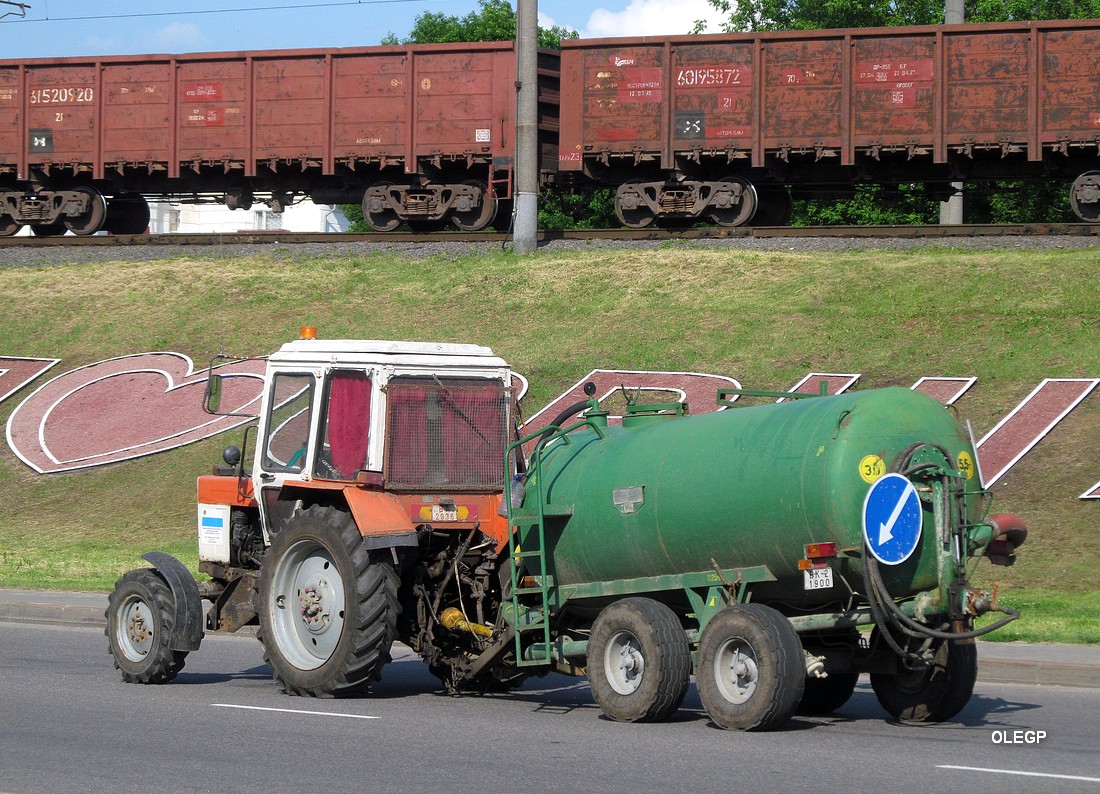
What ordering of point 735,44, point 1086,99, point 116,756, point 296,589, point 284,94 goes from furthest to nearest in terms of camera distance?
point 284,94
point 735,44
point 1086,99
point 296,589
point 116,756

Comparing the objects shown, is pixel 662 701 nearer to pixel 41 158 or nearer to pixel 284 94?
pixel 284 94

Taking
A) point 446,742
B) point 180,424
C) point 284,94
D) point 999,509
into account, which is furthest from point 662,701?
point 284,94

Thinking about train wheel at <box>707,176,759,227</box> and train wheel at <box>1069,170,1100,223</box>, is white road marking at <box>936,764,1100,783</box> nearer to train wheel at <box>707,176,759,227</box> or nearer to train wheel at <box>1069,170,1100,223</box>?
train wheel at <box>1069,170,1100,223</box>

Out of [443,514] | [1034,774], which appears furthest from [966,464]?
[443,514]

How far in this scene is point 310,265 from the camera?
100 feet

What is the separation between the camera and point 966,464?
356 inches

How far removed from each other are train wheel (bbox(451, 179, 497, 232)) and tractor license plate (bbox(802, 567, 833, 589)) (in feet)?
78.0

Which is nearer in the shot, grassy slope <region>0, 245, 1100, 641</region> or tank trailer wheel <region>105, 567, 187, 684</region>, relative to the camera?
tank trailer wheel <region>105, 567, 187, 684</region>

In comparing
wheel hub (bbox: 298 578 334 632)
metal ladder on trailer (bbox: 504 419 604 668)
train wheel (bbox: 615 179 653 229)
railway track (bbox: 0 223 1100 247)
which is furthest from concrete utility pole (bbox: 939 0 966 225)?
wheel hub (bbox: 298 578 334 632)

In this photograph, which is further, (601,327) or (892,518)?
(601,327)

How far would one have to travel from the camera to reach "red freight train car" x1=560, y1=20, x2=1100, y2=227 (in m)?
28.2

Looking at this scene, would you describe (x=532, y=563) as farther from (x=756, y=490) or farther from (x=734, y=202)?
(x=734, y=202)

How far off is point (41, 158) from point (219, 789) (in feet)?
99.3

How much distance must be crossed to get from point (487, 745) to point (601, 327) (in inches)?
667
